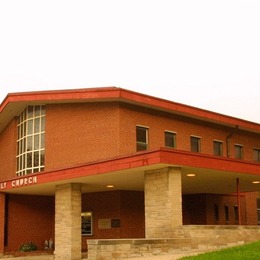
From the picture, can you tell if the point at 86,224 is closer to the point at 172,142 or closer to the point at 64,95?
the point at 172,142

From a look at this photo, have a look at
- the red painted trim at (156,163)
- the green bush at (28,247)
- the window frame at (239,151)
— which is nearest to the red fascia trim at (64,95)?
the red painted trim at (156,163)

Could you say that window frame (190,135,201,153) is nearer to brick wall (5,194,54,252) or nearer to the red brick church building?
the red brick church building

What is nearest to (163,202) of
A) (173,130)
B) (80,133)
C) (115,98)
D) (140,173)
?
(140,173)

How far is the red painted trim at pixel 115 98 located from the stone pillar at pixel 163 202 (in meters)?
6.22

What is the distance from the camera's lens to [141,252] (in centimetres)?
1723

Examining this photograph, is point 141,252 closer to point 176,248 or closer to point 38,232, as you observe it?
point 176,248

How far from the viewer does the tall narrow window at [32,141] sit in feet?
93.7

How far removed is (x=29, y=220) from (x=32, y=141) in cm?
441

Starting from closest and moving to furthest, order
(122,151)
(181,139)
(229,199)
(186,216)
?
(122,151), (181,139), (186,216), (229,199)

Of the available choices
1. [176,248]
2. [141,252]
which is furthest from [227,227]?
[141,252]

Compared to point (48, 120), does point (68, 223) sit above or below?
below

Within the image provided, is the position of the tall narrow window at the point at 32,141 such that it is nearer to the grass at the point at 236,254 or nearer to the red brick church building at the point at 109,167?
the red brick church building at the point at 109,167

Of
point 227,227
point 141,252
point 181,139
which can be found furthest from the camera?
point 181,139

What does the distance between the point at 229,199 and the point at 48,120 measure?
12.8 metres
